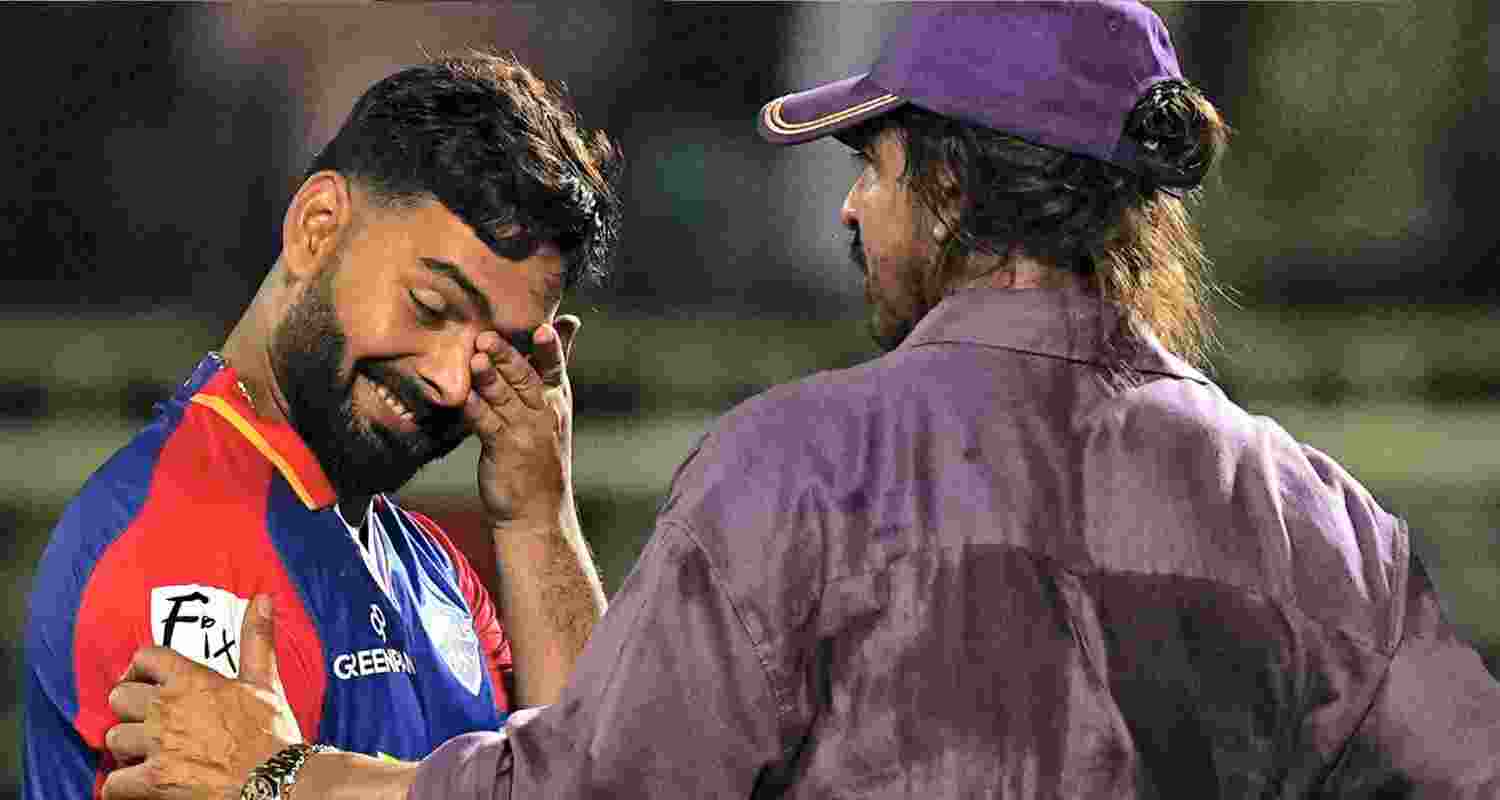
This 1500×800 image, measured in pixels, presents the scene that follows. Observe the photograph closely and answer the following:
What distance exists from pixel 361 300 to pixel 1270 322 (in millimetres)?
5879

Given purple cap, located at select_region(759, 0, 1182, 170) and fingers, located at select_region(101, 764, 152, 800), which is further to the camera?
fingers, located at select_region(101, 764, 152, 800)

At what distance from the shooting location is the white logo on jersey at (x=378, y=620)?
2.64 meters

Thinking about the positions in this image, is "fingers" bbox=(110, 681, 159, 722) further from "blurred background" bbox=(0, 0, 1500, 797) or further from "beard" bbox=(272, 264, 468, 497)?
"blurred background" bbox=(0, 0, 1500, 797)

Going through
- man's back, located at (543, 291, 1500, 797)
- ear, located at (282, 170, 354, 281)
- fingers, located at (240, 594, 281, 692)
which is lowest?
man's back, located at (543, 291, 1500, 797)

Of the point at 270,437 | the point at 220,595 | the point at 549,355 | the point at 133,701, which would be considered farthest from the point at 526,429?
the point at 133,701

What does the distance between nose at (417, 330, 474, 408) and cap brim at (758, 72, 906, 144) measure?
1.83 feet

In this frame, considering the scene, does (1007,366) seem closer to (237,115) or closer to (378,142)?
(378,142)

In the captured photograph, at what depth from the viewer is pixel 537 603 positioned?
2982 mm

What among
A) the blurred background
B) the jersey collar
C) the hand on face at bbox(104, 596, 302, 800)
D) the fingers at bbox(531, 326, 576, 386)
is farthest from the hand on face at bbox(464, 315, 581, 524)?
the blurred background

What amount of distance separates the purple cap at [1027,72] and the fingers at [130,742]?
883mm

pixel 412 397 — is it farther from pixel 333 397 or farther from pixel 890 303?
pixel 890 303

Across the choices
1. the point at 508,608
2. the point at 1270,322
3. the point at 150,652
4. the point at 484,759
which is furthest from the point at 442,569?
the point at 1270,322

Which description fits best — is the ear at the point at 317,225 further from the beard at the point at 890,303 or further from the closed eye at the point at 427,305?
the beard at the point at 890,303

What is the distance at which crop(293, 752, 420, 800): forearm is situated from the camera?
2.12 metres
